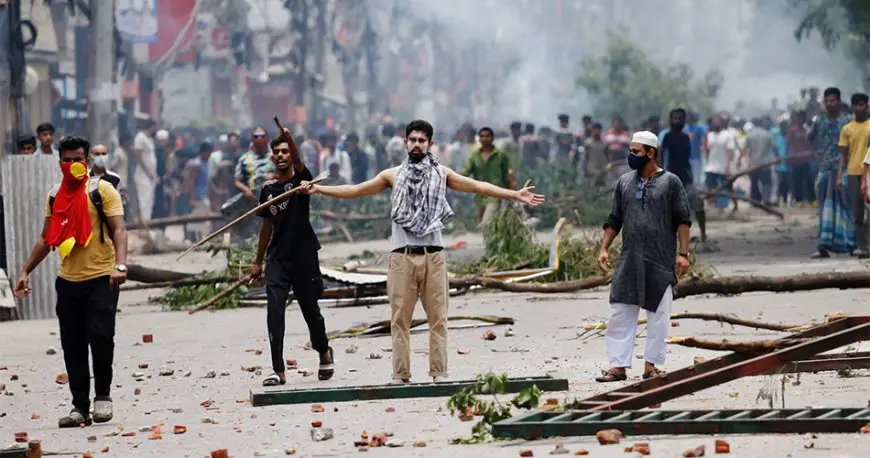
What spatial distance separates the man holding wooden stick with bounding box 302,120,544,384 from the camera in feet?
33.2

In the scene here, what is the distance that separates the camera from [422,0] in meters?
105

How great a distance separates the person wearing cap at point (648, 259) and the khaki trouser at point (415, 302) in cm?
89

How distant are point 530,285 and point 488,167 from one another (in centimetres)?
458

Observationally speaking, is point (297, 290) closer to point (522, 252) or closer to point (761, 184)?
point (522, 252)

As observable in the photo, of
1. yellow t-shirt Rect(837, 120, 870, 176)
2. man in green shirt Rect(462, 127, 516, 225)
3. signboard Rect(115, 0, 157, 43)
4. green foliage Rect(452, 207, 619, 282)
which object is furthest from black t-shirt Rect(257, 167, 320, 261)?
signboard Rect(115, 0, 157, 43)

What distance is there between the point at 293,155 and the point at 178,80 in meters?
63.5

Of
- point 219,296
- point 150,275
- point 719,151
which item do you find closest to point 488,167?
point 150,275

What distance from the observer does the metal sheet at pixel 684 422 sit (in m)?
7.61

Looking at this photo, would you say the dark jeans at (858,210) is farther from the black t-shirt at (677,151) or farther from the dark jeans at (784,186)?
the dark jeans at (784,186)

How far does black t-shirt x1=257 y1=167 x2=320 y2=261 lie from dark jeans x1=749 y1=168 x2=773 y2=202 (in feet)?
78.2

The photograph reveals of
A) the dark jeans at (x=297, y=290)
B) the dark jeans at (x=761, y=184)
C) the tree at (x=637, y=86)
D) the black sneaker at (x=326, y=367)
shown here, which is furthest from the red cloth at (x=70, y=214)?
the tree at (x=637, y=86)

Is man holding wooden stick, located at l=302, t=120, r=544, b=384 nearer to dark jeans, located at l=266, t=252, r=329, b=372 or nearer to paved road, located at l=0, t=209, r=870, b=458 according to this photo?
paved road, located at l=0, t=209, r=870, b=458

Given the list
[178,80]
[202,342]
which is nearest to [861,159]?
[202,342]

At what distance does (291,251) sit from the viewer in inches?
427
